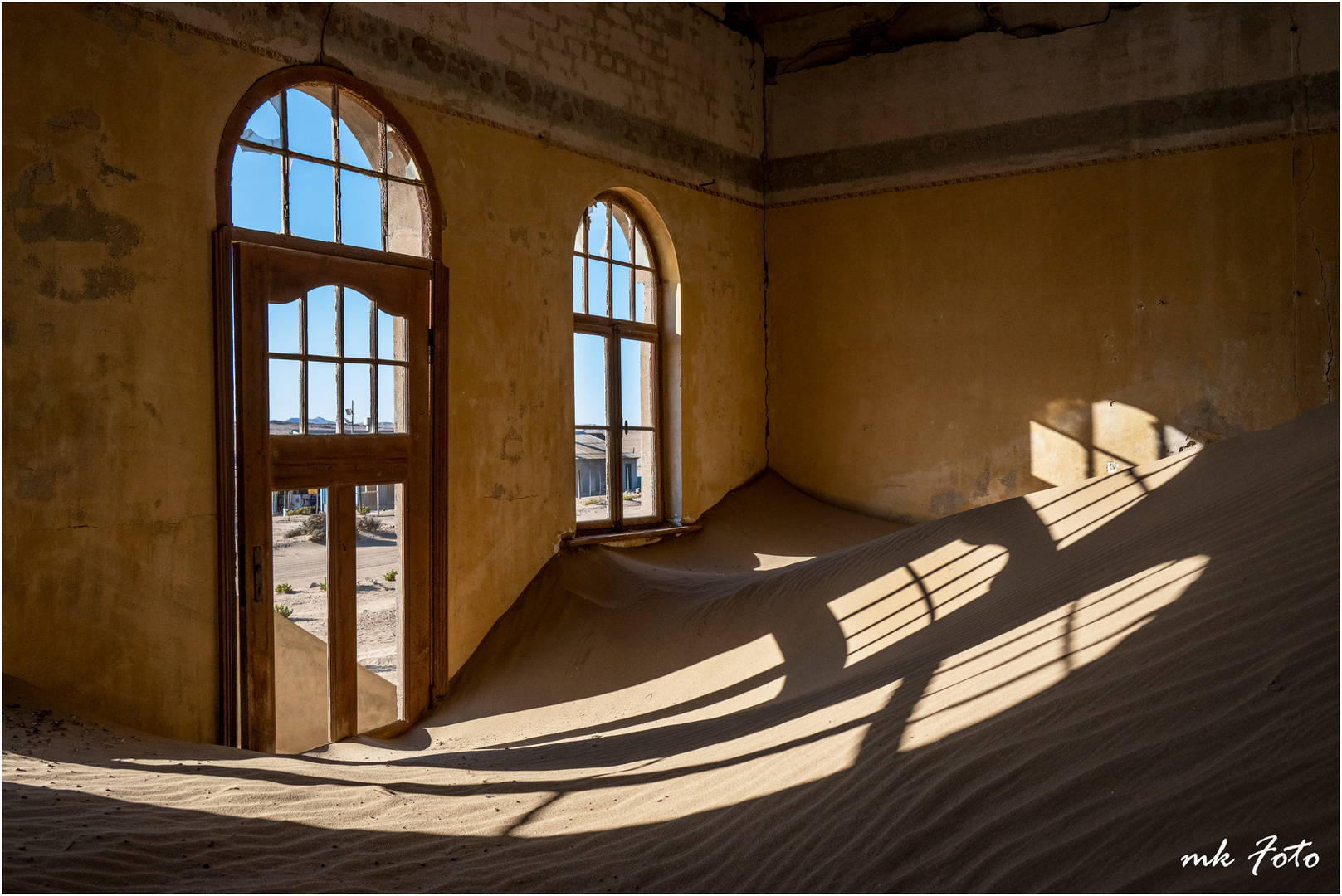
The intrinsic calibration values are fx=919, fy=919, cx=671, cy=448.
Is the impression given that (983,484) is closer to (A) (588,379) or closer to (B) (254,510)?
(A) (588,379)

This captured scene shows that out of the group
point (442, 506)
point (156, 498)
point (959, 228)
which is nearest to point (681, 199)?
point (959, 228)

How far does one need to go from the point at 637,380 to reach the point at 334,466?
418cm

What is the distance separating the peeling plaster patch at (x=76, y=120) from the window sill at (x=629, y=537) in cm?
497

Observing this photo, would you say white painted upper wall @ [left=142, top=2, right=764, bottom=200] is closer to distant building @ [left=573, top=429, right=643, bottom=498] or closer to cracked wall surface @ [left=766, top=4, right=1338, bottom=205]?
cracked wall surface @ [left=766, top=4, right=1338, bottom=205]

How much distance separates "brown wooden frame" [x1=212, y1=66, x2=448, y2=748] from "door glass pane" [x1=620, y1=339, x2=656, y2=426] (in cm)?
268

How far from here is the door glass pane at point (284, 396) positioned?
6.45m

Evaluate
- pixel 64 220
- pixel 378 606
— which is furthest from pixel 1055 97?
pixel 378 606

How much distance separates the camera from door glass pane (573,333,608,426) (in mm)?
9219

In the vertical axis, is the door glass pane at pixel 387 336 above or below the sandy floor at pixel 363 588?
above

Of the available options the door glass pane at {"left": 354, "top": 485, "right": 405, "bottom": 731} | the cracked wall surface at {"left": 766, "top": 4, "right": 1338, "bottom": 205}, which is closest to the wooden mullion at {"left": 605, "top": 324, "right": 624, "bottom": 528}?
the door glass pane at {"left": 354, "top": 485, "right": 405, "bottom": 731}

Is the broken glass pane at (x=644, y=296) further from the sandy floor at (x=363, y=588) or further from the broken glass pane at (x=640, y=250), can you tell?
the sandy floor at (x=363, y=588)

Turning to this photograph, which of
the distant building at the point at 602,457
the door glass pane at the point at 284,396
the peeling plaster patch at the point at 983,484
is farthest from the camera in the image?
the peeling plaster patch at the point at 983,484

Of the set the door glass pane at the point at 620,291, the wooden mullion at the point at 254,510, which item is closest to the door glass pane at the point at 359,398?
the wooden mullion at the point at 254,510

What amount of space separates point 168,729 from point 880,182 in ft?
30.3
